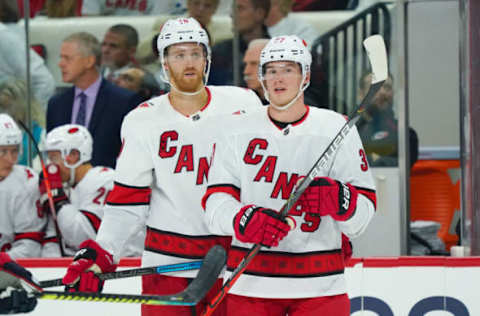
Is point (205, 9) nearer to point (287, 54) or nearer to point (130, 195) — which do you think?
point (130, 195)

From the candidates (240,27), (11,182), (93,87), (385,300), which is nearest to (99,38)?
(93,87)

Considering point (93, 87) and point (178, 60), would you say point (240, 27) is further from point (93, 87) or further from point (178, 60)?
point (178, 60)

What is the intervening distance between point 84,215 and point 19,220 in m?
0.37

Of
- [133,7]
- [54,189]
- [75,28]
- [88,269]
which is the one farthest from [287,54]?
[75,28]

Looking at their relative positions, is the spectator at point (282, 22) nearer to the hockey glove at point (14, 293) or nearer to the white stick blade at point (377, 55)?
the white stick blade at point (377, 55)

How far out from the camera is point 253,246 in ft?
9.27

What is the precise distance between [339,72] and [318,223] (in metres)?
3.29

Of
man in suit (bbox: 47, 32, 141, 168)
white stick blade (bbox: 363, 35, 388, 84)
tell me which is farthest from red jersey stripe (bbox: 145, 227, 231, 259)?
man in suit (bbox: 47, 32, 141, 168)

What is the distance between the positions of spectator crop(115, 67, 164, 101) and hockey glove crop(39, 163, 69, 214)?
1.23m

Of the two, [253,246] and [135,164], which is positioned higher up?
[135,164]

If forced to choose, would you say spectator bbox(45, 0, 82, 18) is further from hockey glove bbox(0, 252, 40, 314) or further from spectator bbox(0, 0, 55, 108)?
hockey glove bbox(0, 252, 40, 314)

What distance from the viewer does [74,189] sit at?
5082 mm

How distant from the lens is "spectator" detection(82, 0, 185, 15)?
20.4 ft

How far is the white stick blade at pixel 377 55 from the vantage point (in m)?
2.96
